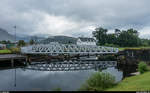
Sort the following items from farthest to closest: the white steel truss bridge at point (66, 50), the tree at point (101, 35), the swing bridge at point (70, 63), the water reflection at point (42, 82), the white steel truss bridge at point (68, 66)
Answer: the tree at point (101, 35) → the white steel truss bridge at point (66, 50) → the swing bridge at point (70, 63) → the white steel truss bridge at point (68, 66) → the water reflection at point (42, 82)

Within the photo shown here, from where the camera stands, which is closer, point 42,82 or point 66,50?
point 42,82

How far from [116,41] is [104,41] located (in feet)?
21.0

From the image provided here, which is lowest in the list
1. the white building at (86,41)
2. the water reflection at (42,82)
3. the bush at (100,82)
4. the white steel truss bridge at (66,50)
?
the water reflection at (42,82)

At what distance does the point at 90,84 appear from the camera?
10250 mm

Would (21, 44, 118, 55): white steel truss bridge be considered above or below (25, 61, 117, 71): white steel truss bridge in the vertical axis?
above

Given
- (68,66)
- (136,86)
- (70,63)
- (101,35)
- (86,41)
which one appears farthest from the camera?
(86,41)

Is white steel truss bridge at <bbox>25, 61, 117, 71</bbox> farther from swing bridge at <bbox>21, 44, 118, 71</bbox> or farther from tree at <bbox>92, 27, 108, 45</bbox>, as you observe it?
tree at <bbox>92, 27, 108, 45</bbox>

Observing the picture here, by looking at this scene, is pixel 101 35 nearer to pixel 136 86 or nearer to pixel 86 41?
pixel 86 41

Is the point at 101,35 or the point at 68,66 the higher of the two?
the point at 101,35

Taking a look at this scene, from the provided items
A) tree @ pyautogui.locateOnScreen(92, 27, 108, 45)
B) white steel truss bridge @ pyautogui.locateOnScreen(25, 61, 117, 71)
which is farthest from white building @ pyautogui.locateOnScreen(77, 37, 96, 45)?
white steel truss bridge @ pyautogui.locateOnScreen(25, 61, 117, 71)

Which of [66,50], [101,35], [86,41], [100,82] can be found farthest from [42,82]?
[86,41]

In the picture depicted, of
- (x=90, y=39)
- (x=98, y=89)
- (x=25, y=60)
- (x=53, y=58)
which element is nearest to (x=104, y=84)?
(x=98, y=89)

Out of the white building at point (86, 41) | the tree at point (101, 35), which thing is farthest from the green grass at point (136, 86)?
the white building at point (86, 41)

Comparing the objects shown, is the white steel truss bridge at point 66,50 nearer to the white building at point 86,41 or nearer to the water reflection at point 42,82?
the water reflection at point 42,82
